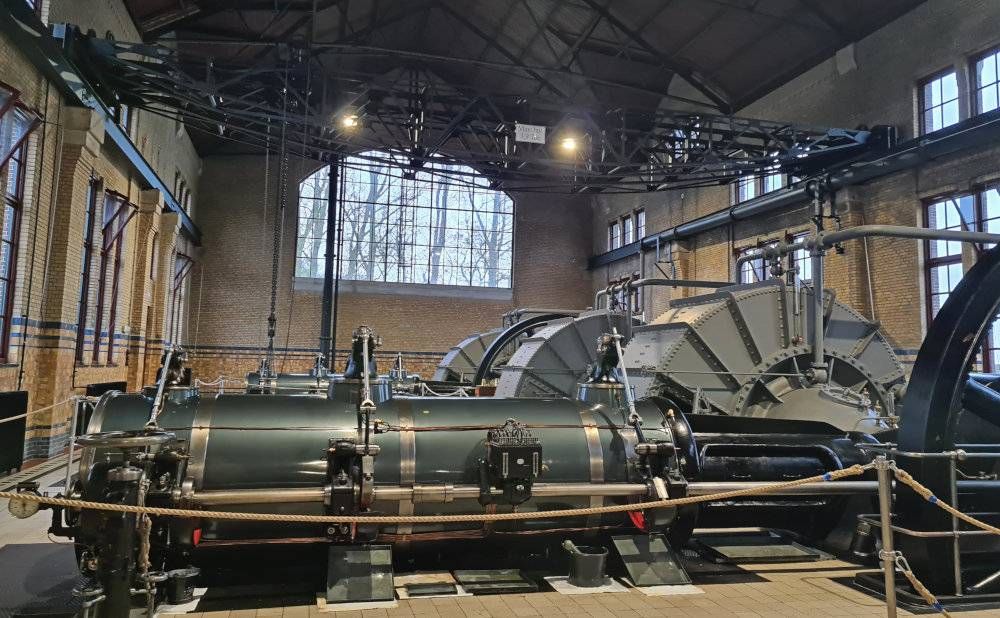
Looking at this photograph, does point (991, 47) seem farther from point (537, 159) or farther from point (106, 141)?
point (106, 141)

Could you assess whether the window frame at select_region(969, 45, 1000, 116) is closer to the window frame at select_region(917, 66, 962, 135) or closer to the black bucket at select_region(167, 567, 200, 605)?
the window frame at select_region(917, 66, 962, 135)

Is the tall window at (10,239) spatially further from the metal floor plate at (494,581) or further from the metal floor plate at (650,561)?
the metal floor plate at (650,561)

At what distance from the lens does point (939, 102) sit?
1068 centimetres

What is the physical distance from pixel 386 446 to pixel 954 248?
10.4m

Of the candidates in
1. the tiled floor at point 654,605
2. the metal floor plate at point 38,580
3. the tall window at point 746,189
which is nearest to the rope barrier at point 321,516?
the tiled floor at point 654,605

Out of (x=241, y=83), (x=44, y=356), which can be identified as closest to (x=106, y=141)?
(x=241, y=83)

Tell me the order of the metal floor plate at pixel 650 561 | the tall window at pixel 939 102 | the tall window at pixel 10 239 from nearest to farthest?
1. the metal floor plate at pixel 650 561
2. the tall window at pixel 10 239
3. the tall window at pixel 939 102

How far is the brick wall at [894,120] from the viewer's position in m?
10.2

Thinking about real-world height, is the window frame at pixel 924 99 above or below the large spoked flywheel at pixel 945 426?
above

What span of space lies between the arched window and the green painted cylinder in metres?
17.4

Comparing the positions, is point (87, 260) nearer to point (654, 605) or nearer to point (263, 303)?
point (263, 303)

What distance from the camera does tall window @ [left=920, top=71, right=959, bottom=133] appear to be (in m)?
10.4

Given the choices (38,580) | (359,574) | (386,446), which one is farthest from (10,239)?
(359,574)

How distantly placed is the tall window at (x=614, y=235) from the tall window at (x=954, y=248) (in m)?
11.2
